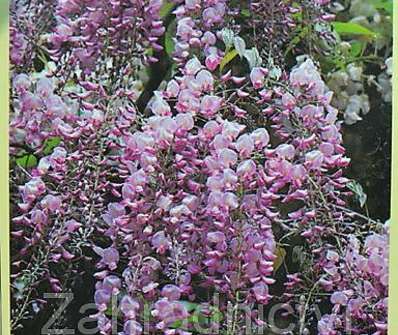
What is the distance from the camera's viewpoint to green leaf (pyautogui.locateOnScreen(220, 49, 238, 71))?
1.75m

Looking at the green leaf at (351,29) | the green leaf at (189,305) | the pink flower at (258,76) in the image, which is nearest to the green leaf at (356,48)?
the green leaf at (351,29)

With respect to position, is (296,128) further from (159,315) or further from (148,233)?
(159,315)

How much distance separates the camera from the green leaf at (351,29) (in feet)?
5.59

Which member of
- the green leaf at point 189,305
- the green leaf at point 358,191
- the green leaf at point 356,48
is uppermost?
the green leaf at point 356,48

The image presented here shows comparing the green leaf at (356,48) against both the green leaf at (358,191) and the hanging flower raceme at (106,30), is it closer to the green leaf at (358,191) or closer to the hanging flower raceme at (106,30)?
the green leaf at (358,191)

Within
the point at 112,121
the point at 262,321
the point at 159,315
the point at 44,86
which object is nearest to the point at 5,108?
the point at 44,86

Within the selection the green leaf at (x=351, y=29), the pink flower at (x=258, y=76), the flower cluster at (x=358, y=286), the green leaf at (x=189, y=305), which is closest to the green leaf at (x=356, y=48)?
the green leaf at (x=351, y=29)

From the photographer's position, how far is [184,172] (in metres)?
1.74

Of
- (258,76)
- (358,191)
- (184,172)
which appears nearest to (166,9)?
(258,76)

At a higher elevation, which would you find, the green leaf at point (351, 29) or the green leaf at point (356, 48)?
the green leaf at point (351, 29)

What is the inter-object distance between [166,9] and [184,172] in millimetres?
390

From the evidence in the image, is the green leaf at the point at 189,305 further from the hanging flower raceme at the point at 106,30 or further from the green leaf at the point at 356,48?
the green leaf at the point at 356,48

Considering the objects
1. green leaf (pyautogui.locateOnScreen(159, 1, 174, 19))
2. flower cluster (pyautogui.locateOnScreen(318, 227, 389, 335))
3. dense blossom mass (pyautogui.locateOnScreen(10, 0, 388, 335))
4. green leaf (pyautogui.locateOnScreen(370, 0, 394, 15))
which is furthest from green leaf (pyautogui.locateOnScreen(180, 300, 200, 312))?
green leaf (pyautogui.locateOnScreen(370, 0, 394, 15))

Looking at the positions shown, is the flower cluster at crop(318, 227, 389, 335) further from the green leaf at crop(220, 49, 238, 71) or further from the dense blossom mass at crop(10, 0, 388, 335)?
the green leaf at crop(220, 49, 238, 71)
